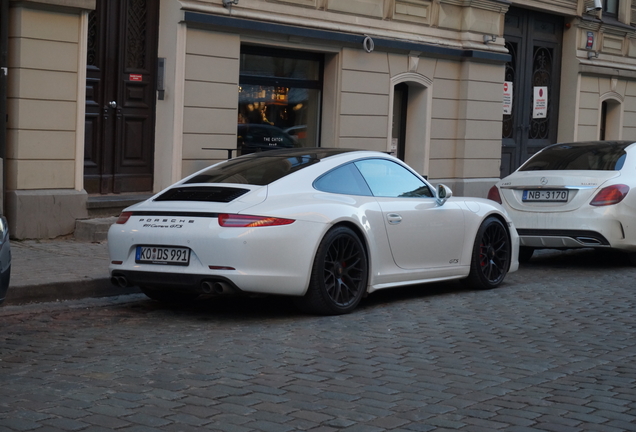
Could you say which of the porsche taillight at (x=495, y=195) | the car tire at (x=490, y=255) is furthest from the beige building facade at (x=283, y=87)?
the car tire at (x=490, y=255)

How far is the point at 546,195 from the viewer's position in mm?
11094

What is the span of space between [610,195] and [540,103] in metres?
11.7

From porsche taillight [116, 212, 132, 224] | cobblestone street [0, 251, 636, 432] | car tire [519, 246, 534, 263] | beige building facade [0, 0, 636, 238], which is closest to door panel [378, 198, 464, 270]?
cobblestone street [0, 251, 636, 432]

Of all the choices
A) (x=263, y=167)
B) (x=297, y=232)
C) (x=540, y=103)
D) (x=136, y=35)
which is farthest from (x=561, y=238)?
(x=540, y=103)

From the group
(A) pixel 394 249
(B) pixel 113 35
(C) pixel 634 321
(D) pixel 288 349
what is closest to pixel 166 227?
(D) pixel 288 349

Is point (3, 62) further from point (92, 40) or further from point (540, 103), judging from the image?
point (540, 103)

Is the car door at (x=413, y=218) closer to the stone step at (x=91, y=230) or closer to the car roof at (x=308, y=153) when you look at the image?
the car roof at (x=308, y=153)

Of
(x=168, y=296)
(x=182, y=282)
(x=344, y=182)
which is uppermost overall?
(x=344, y=182)

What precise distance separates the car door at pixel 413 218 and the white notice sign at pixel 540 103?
13.7 m

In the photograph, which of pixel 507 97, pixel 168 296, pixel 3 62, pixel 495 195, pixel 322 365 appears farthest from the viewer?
pixel 507 97

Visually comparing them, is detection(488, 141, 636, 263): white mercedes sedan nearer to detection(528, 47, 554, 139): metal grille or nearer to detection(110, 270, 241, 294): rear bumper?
detection(110, 270, 241, 294): rear bumper

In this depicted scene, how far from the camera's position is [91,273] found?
29.5ft

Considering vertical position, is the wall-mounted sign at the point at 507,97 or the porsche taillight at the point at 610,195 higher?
the wall-mounted sign at the point at 507,97

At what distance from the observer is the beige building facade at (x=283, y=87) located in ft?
38.4
